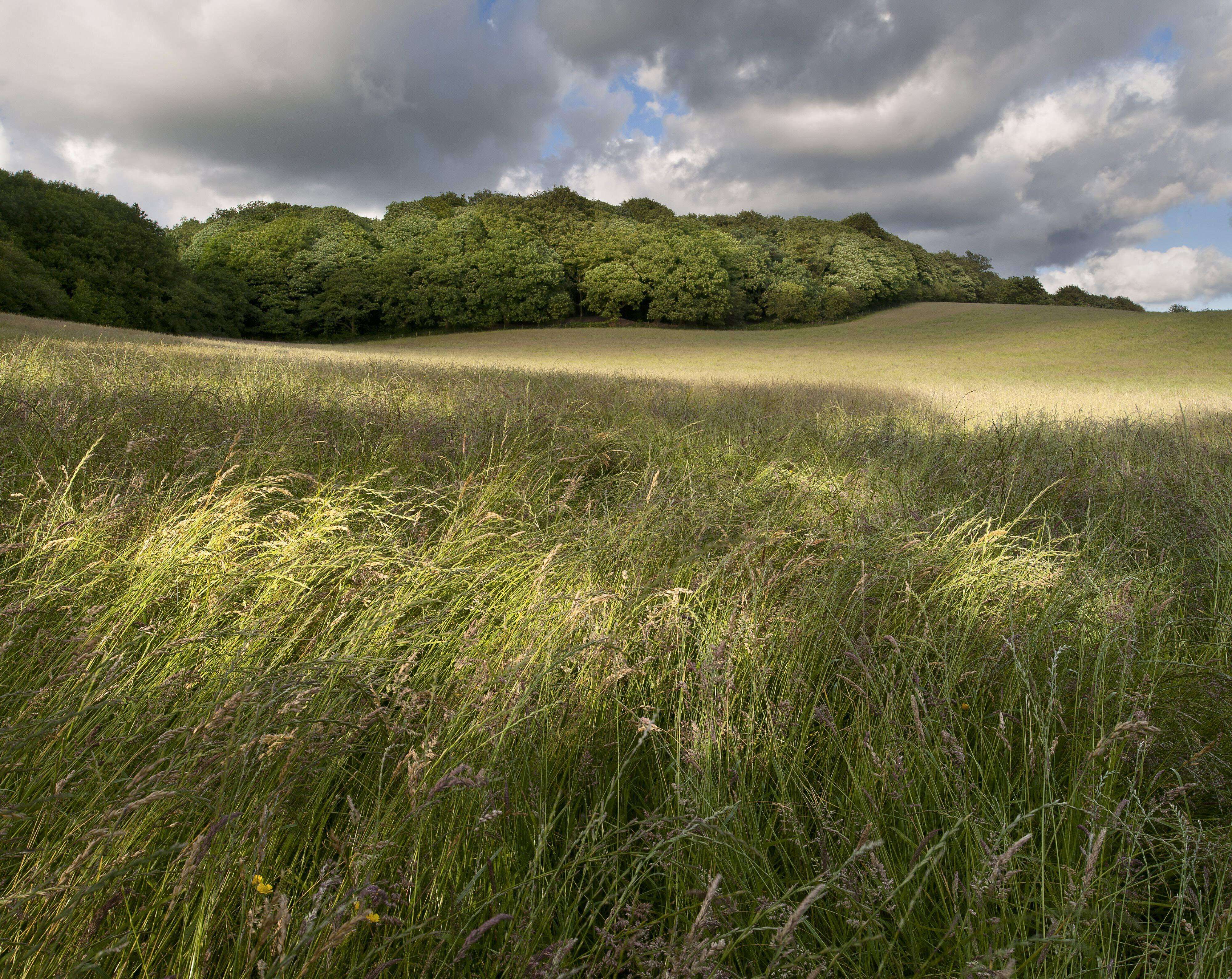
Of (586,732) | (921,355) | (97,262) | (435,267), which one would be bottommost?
(586,732)

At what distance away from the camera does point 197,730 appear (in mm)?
1013

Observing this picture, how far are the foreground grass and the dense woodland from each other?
4845 centimetres

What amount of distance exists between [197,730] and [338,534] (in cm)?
140

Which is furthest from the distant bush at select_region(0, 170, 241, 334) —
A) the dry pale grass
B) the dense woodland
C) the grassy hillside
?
the grassy hillside

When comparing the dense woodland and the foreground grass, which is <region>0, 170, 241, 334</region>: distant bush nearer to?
the dense woodland

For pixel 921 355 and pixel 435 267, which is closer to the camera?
pixel 921 355

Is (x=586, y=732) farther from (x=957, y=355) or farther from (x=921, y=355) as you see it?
(x=957, y=355)

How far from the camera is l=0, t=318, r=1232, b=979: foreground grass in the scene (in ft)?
3.14

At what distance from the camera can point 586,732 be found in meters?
1.49

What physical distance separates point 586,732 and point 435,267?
173 feet

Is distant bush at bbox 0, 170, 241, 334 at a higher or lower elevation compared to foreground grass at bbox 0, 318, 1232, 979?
higher

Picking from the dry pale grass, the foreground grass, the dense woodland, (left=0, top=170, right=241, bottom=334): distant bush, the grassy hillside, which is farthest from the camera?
the dense woodland

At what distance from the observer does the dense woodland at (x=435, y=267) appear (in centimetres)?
4044

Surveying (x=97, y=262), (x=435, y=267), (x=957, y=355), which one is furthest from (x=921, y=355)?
(x=97, y=262)
